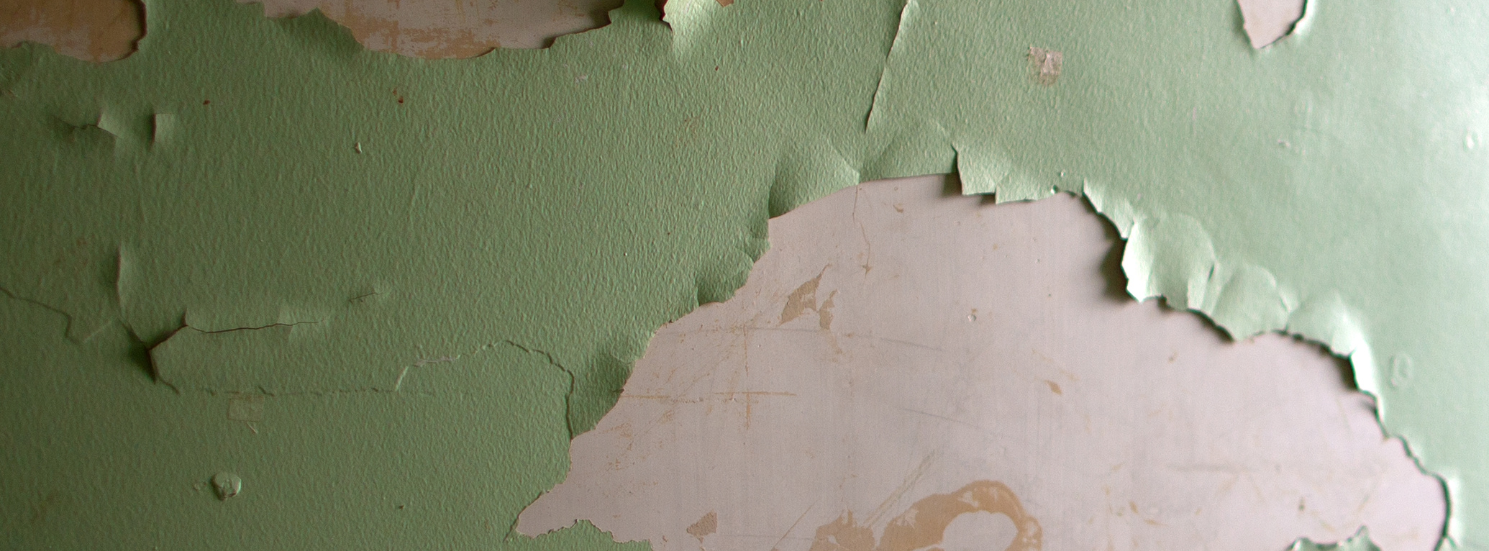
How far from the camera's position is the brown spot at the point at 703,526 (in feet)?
3.50

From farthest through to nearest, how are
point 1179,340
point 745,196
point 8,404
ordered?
1. point 1179,340
2. point 745,196
3. point 8,404

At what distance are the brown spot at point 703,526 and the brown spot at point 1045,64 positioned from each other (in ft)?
2.53

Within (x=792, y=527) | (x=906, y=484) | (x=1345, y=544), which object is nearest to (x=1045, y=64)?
(x=906, y=484)

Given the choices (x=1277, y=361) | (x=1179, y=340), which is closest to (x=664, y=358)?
(x=1179, y=340)

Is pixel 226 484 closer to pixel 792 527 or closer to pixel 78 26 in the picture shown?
pixel 78 26

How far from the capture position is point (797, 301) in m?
1.07

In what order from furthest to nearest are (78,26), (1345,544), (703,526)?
(1345,544) → (703,526) → (78,26)

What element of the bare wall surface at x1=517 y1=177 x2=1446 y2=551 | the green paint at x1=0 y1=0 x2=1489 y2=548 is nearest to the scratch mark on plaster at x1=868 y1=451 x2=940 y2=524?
the bare wall surface at x1=517 y1=177 x2=1446 y2=551

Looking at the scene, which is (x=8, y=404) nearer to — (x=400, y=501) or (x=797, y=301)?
(x=400, y=501)

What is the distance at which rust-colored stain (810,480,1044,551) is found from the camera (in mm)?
1098

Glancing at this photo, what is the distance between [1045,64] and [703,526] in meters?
0.82

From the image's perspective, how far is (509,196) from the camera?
99 cm

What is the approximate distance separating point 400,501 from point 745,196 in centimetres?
60

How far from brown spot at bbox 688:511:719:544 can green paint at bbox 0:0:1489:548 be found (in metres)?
0.14
